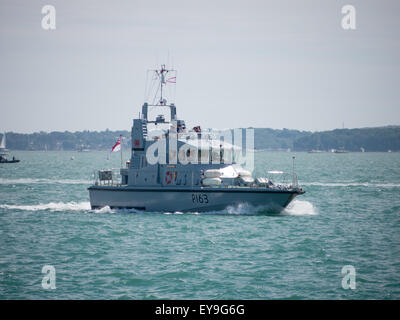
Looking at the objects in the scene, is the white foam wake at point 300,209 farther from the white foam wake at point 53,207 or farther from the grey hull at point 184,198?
the white foam wake at point 53,207

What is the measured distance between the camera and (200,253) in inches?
867

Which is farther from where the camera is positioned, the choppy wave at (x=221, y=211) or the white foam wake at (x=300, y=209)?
the white foam wake at (x=300, y=209)

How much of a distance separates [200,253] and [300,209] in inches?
542

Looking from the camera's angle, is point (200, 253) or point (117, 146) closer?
point (200, 253)

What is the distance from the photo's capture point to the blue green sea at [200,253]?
17422 millimetres

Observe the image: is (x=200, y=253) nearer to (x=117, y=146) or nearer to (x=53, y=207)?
(x=117, y=146)

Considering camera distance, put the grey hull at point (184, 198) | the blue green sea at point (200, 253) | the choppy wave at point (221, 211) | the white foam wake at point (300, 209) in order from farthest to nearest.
→ the white foam wake at point (300, 209) → the choppy wave at point (221, 211) → the grey hull at point (184, 198) → the blue green sea at point (200, 253)

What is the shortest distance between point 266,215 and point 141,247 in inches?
363

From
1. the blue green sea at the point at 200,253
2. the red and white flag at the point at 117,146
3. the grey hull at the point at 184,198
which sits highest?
the red and white flag at the point at 117,146

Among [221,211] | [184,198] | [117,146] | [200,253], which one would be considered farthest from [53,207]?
[200,253]

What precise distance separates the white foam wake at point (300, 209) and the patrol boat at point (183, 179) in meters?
2.10

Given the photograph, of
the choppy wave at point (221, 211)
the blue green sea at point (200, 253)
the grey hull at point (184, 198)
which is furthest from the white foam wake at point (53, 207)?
the grey hull at point (184, 198)

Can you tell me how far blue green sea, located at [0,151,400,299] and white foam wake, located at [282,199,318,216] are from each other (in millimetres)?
98

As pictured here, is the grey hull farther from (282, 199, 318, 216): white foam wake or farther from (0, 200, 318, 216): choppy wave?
(282, 199, 318, 216): white foam wake
